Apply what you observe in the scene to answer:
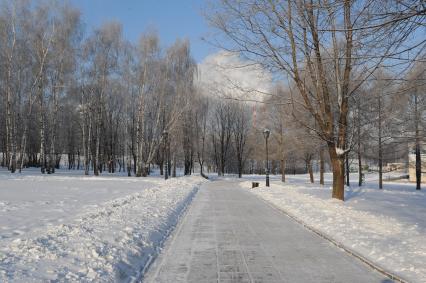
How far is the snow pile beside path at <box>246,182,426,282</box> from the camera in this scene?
6.77 meters

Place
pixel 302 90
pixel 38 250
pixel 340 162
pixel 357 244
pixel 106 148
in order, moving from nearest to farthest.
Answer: pixel 38 250 → pixel 357 244 → pixel 302 90 → pixel 340 162 → pixel 106 148

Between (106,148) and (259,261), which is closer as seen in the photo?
(259,261)

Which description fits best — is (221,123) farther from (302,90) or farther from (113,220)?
(113,220)

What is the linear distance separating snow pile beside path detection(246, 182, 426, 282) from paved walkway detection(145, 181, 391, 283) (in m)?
0.46

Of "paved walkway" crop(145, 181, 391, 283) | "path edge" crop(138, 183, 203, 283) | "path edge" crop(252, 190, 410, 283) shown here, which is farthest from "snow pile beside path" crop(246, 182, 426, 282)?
"path edge" crop(138, 183, 203, 283)

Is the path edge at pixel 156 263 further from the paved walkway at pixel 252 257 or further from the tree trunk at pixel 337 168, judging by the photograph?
the tree trunk at pixel 337 168

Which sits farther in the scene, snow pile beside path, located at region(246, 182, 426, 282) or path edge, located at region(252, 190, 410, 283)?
snow pile beside path, located at region(246, 182, 426, 282)

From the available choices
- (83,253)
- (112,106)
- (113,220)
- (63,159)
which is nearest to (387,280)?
(83,253)

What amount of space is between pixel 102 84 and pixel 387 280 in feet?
137

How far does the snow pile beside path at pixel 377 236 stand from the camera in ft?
22.2

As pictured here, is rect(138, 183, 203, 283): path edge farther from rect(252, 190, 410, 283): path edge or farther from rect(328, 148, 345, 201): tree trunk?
rect(328, 148, 345, 201): tree trunk

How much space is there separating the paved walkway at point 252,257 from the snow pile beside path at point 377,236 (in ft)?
1.51

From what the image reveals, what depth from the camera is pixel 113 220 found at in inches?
412

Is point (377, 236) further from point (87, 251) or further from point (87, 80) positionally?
point (87, 80)
